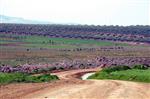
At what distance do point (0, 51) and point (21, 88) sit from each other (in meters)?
58.3

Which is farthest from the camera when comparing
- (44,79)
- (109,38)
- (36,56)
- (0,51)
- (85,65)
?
(109,38)

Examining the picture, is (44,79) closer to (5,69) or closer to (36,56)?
(5,69)

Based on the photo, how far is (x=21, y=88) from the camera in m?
28.2

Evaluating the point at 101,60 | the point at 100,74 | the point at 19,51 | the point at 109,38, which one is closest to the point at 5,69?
the point at 100,74

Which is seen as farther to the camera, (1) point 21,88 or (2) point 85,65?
Result: (2) point 85,65

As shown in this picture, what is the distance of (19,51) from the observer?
87.4 metres

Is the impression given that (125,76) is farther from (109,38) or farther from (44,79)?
(109,38)

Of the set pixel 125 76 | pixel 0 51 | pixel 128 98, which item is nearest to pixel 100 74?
pixel 125 76

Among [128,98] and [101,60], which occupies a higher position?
[128,98]

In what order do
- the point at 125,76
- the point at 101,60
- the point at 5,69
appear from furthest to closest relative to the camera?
the point at 101,60
the point at 5,69
the point at 125,76

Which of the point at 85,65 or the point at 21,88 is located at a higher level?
the point at 21,88

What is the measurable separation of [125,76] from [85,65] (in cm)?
2411

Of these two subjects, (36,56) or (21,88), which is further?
(36,56)

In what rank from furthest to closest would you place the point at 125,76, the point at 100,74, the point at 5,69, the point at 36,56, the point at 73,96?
the point at 36,56 < the point at 5,69 < the point at 100,74 < the point at 125,76 < the point at 73,96
